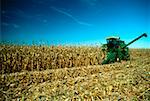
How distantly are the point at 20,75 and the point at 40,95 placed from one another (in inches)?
175

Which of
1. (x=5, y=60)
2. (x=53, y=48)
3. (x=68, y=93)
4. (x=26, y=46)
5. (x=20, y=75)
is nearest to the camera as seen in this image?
(x=68, y=93)

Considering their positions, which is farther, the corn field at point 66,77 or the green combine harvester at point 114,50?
the green combine harvester at point 114,50

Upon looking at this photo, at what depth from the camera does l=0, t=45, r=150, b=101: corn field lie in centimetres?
657

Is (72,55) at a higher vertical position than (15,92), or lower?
higher

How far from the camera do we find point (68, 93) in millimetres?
6691

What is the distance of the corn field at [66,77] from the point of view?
21.6 feet

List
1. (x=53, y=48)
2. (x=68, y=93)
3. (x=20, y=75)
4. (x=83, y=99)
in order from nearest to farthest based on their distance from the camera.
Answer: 1. (x=83, y=99)
2. (x=68, y=93)
3. (x=20, y=75)
4. (x=53, y=48)

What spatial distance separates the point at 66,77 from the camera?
11117 mm

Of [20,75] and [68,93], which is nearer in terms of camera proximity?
[68,93]

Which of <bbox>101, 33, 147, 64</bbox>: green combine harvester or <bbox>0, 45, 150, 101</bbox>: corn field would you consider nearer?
<bbox>0, 45, 150, 101</bbox>: corn field

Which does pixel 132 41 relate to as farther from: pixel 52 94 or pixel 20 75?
pixel 52 94

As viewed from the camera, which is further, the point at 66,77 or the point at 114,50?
the point at 114,50

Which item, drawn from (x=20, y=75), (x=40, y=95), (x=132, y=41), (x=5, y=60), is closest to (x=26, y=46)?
(x=5, y=60)

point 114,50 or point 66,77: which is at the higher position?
A: point 114,50
